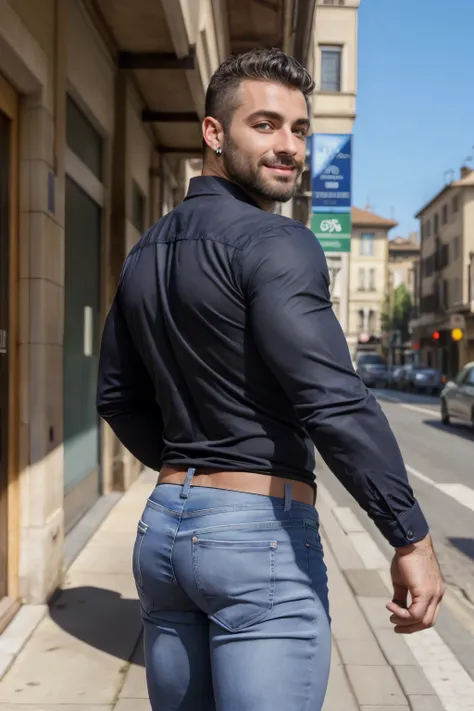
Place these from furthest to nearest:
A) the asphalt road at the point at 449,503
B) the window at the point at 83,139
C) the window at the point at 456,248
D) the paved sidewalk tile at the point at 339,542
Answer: the window at the point at 456,248 → the paved sidewalk tile at the point at 339,542 → the window at the point at 83,139 → the asphalt road at the point at 449,503

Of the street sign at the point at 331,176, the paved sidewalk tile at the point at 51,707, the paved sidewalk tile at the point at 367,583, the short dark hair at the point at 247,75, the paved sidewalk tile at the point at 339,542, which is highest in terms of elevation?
the street sign at the point at 331,176

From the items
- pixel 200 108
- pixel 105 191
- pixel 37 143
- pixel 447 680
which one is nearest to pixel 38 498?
pixel 37 143

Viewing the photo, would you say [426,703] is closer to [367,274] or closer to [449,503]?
[449,503]

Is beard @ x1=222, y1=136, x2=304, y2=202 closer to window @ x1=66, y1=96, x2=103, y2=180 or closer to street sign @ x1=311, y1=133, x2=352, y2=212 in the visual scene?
window @ x1=66, y1=96, x2=103, y2=180

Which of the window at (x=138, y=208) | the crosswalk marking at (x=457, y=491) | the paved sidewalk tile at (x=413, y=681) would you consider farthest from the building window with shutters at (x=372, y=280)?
the paved sidewalk tile at (x=413, y=681)

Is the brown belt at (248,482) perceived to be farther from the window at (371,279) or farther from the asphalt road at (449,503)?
the window at (371,279)

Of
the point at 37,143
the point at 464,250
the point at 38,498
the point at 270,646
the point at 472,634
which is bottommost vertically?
the point at 472,634

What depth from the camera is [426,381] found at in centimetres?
4275

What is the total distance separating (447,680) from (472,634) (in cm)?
95

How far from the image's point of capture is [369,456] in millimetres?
1526

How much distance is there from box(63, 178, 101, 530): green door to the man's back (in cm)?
465

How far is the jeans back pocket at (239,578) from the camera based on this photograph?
159cm

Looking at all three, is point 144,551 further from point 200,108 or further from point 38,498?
point 200,108

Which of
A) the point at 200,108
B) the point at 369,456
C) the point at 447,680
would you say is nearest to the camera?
the point at 369,456
